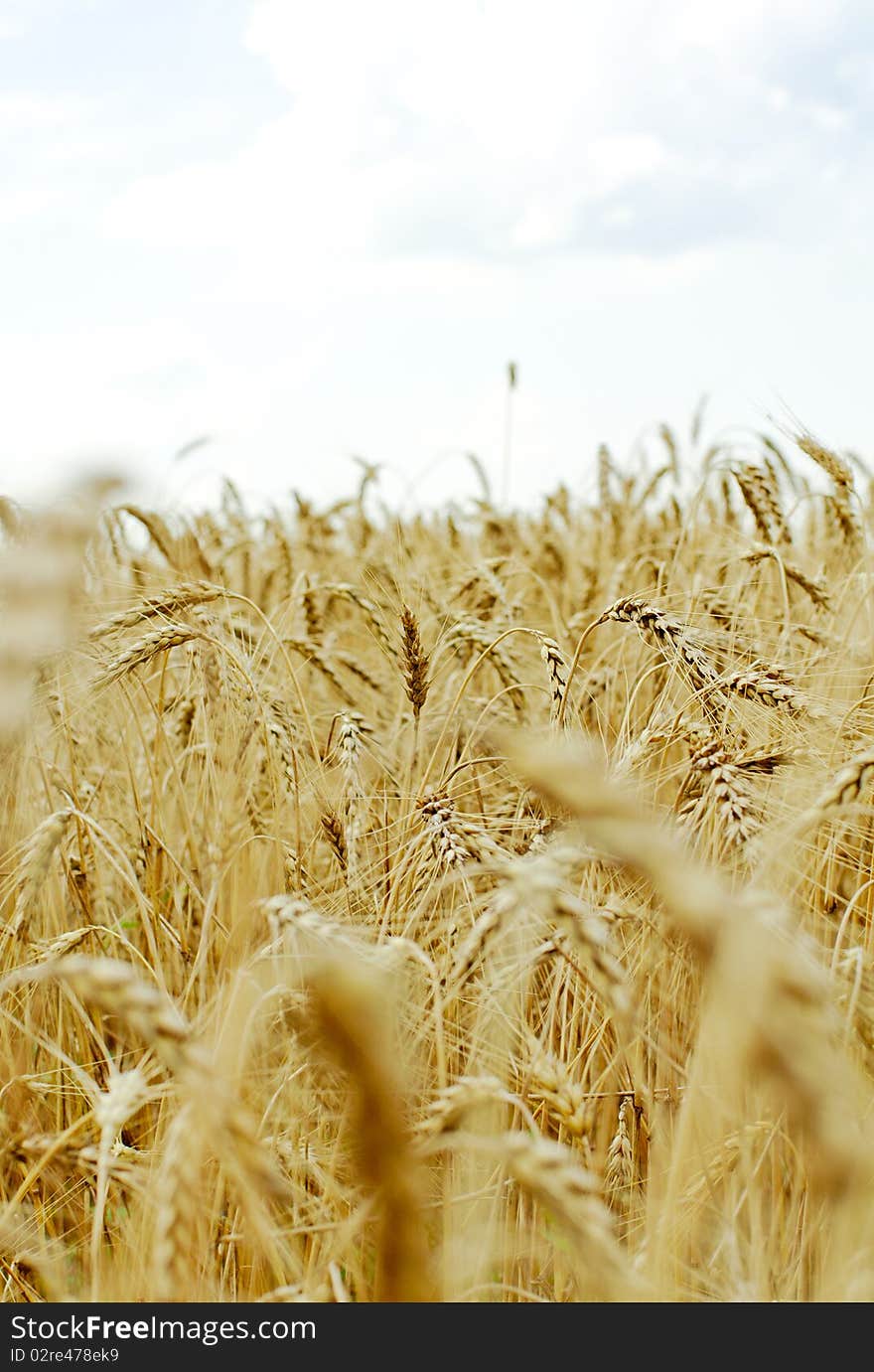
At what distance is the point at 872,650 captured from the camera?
2496 millimetres

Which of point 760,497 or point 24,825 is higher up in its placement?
point 760,497

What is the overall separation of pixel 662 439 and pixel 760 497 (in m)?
3.30

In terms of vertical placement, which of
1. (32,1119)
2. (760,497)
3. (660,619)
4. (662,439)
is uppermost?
(662,439)

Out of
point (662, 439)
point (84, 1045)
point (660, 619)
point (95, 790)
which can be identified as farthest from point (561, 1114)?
point (662, 439)

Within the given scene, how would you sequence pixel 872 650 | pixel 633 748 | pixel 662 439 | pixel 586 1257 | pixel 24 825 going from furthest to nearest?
pixel 662 439 < pixel 872 650 < pixel 24 825 < pixel 633 748 < pixel 586 1257

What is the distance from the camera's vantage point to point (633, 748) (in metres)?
1.67

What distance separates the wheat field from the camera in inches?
31.8

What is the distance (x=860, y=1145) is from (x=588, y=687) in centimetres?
175

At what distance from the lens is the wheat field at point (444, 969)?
81 cm

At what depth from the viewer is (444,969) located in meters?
1.55

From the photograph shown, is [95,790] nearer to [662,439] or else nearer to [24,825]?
[24,825]

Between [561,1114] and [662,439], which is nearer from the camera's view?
[561,1114]

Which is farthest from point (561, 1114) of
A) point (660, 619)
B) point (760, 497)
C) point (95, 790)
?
point (760, 497)
